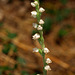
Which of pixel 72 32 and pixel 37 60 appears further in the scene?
pixel 72 32

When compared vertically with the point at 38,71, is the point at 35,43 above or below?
above

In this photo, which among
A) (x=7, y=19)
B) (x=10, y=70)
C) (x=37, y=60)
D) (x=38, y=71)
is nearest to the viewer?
(x=10, y=70)

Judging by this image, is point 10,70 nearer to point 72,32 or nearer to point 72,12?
point 72,32

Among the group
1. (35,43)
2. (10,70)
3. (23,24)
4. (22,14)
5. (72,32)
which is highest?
(22,14)

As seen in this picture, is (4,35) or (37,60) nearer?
(37,60)

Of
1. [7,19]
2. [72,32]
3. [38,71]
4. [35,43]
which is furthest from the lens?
[7,19]

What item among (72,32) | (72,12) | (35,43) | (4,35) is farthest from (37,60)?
(72,12)

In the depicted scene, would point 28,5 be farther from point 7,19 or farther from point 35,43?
point 35,43

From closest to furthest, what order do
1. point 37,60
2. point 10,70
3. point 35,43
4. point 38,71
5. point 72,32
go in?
point 10,70 → point 38,71 → point 37,60 → point 35,43 → point 72,32

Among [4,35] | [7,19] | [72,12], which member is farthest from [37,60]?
[72,12]
